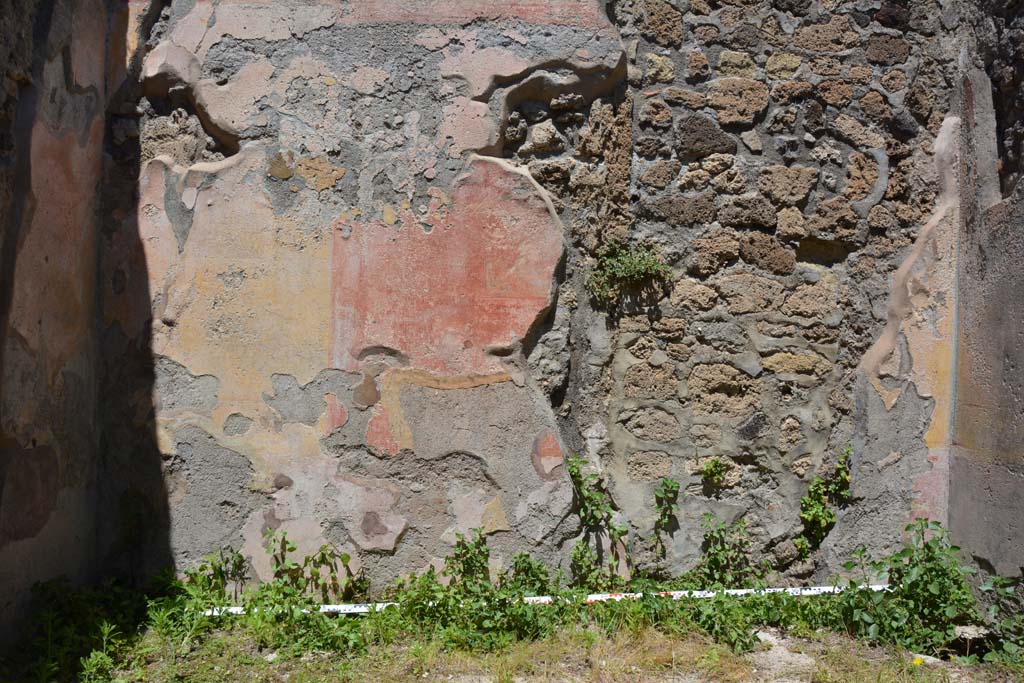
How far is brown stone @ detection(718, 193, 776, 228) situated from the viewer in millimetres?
3340

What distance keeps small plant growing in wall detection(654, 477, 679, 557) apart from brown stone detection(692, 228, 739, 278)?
92 centimetres

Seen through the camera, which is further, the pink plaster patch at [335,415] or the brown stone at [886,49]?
the brown stone at [886,49]

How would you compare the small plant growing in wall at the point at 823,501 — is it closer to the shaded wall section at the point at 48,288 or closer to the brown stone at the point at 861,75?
the brown stone at the point at 861,75

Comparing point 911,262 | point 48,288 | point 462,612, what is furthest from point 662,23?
point 48,288

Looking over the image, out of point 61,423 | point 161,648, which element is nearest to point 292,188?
point 61,423

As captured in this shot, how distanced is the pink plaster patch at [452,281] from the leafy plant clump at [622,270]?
0.25 meters

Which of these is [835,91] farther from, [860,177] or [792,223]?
[792,223]

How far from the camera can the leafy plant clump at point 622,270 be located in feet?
10.8

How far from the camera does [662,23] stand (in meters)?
3.33

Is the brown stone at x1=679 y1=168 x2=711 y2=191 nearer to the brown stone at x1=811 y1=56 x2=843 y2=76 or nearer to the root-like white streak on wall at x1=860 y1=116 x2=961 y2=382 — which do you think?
the brown stone at x1=811 y1=56 x2=843 y2=76

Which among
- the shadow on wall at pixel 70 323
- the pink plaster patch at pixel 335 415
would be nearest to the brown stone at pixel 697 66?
the pink plaster patch at pixel 335 415

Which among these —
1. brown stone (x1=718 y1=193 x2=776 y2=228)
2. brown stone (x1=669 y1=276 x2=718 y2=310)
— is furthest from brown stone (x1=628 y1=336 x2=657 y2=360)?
brown stone (x1=718 y1=193 x2=776 y2=228)

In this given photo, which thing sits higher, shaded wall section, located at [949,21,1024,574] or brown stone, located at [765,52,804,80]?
brown stone, located at [765,52,804,80]

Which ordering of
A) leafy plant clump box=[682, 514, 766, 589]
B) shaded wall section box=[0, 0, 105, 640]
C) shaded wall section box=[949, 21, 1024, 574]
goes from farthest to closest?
1. leafy plant clump box=[682, 514, 766, 589]
2. shaded wall section box=[949, 21, 1024, 574]
3. shaded wall section box=[0, 0, 105, 640]
